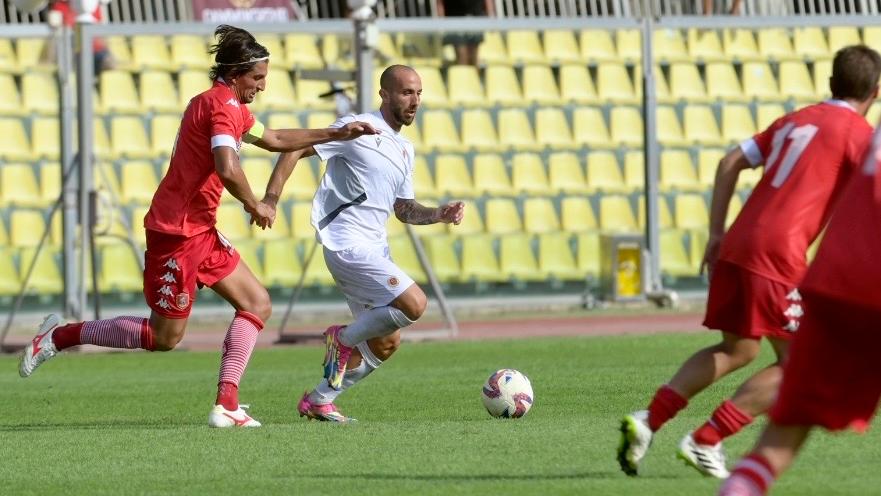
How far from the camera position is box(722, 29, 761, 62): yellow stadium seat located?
23.7 meters

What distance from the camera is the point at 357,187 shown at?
994cm

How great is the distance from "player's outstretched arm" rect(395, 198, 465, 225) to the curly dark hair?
4.26 feet

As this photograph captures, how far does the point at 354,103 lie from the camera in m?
17.7

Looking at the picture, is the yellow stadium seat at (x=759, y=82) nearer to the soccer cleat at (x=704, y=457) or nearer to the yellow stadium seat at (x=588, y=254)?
the yellow stadium seat at (x=588, y=254)

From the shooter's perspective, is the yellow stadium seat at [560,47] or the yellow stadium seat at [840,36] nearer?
the yellow stadium seat at [560,47]

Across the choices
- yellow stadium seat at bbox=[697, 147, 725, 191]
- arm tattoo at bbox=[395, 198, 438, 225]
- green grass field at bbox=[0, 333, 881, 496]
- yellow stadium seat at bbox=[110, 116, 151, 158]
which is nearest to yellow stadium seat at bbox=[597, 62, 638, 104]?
yellow stadium seat at bbox=[697, 147, 725, 191]

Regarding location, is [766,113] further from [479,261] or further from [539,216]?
[479,261]

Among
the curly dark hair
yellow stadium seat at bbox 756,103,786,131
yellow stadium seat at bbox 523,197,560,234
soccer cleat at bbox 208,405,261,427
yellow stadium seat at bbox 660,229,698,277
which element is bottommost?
yellow stadium seat at bbox 660,229,698,277

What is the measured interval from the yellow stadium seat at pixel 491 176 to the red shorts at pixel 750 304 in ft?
46.8

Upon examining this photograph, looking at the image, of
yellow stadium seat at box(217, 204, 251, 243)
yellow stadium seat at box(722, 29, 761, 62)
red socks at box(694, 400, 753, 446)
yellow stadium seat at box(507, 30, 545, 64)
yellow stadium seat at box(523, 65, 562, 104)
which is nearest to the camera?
red socks at box(694, 400, 753, 446)

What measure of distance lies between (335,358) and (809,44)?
15715mm

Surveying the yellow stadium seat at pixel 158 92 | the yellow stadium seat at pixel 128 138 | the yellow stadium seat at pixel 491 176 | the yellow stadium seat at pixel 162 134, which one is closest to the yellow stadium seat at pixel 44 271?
the yellow stadium seat at pixel 128 138

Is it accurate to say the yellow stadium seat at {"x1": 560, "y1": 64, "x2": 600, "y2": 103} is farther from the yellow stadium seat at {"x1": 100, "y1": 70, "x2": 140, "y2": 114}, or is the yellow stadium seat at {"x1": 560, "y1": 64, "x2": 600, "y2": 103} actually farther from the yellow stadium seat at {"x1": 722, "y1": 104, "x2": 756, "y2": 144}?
the yellow stadium seat at {"x1": 100, "y1": 70, "x2": 140, "y2": 114}

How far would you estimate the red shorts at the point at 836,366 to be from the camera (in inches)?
191
